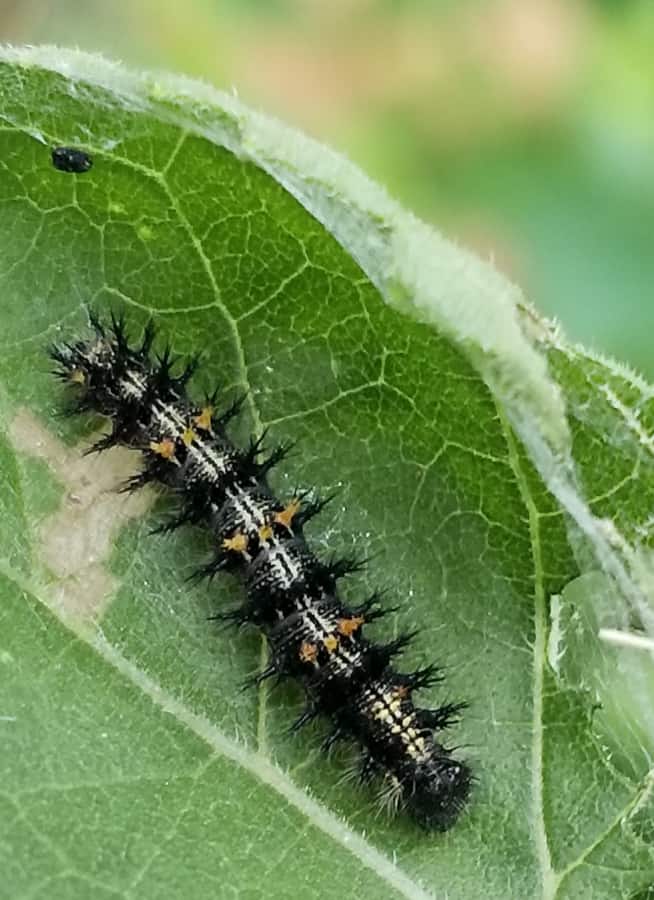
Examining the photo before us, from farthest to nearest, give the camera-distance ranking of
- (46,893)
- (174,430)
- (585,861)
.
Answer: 1. (174,430)
2. (585,861)
3. (46,893)

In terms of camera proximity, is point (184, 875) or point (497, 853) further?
point (497, 853)

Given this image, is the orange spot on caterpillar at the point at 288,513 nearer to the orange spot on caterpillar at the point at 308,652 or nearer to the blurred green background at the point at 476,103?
the orange spot on caterpillar at the point at 308,652

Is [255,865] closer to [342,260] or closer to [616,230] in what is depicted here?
[342,260]

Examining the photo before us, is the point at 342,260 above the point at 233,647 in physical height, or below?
above

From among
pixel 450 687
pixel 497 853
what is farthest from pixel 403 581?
pixel 497 853

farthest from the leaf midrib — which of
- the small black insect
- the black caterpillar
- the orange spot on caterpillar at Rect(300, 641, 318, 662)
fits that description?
the small black insect

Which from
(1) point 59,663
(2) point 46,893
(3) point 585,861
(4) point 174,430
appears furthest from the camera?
(4) point 174,430

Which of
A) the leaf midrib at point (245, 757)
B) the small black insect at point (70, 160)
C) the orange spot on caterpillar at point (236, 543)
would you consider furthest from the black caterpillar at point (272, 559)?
the small black insect at point (70, 160)
